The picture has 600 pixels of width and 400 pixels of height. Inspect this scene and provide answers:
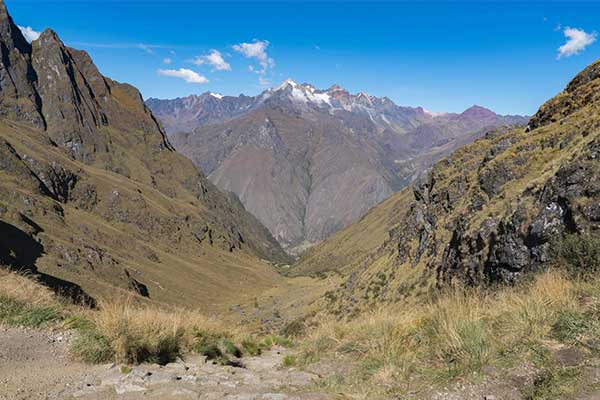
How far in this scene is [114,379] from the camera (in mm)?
6992

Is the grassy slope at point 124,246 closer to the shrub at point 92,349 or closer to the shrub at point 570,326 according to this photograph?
the shrub at point 92,349

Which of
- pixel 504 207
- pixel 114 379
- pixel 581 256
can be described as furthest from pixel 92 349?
pixel 504 207

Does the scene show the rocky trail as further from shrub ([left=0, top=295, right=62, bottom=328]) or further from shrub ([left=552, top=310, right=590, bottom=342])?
shrub ([left=552, top=310, right=590, bottom=342])

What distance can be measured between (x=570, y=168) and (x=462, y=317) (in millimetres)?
13824

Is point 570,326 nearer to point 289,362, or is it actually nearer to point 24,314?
point 289,362

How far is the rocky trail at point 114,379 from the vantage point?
→ 6.31m

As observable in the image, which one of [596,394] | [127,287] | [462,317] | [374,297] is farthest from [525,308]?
[127,287]

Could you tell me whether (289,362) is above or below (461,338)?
below

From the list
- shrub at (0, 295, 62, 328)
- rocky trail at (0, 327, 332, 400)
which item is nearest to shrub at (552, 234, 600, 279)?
rocky trail at (0, 327, 332, 400)

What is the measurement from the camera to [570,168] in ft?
59.2

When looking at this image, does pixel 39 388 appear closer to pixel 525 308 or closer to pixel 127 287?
pixel 525 308

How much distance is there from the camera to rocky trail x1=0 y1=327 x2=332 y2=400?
6.31m

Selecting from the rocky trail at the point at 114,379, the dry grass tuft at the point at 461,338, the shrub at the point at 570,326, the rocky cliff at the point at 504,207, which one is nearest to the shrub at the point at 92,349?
the rocky trail at the point at 114,379

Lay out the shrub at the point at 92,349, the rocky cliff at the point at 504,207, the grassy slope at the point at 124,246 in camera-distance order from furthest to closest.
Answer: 1. the grassy slope at the point at 124,246
2. the rocky cliff at the point at 504,207
3. the shrub at the point at 92,349
